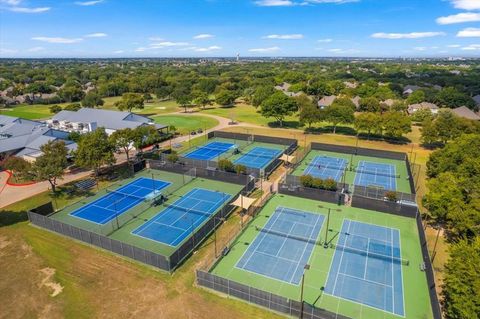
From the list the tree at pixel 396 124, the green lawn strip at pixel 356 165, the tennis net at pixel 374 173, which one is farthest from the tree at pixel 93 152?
the tree at pixel 396 124

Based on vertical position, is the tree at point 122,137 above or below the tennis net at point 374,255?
above

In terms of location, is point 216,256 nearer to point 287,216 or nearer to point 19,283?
point 287,216

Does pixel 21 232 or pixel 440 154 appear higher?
pixel 440 154

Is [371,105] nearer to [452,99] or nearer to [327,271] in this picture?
[452,99]

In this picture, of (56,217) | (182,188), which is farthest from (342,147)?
(56,217)

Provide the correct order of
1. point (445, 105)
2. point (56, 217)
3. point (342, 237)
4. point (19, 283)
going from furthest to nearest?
point (445, 105)
point (56, 217)
point (342, 237)
point (19, 283)

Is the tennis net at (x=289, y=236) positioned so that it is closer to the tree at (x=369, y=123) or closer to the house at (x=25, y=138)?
the house at (x=25, y=138)

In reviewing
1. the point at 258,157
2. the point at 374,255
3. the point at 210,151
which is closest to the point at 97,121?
the point at 210,151
